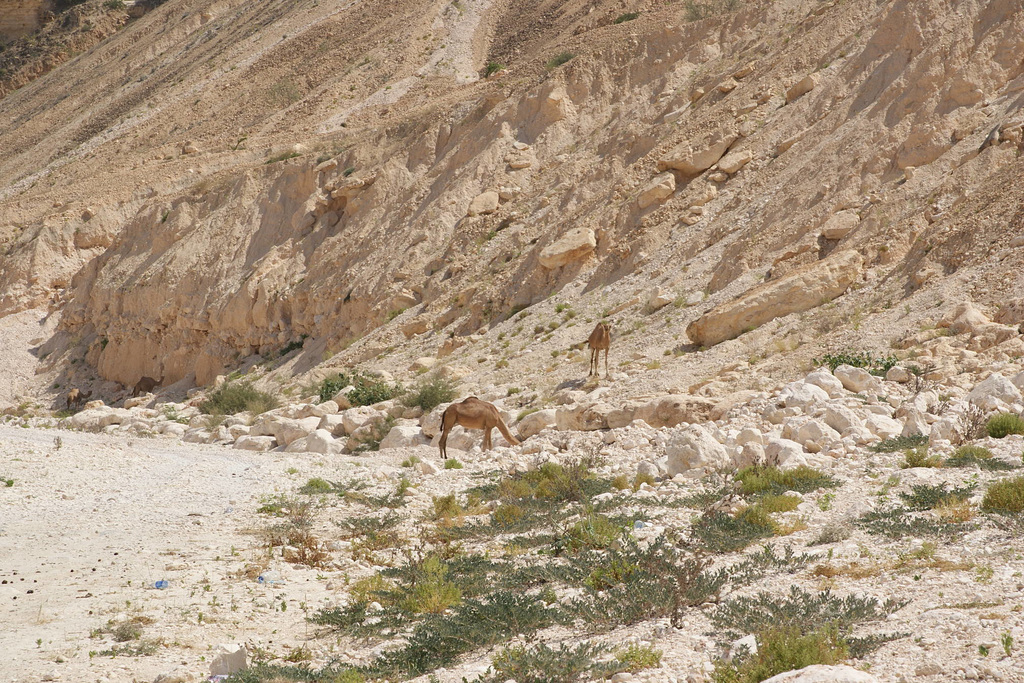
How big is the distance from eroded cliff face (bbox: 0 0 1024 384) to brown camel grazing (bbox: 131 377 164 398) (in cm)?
34

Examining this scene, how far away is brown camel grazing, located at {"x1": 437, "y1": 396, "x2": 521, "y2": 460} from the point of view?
487 inches

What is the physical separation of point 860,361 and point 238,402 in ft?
44.4

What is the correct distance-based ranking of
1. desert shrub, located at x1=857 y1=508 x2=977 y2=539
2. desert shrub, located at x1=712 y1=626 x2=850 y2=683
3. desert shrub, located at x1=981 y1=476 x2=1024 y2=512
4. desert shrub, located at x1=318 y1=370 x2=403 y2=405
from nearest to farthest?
desert shrub, located at x1=712 y1=626 x2=850 y2=683 → desert shrub, located at x1=857 y1=508 x2=977 y2=539 → desert shrub, located at x1=981 y1=476 x2=1024 y2=512 → desert shrub, located at x1=318 y1=370 x2=403 y2=405

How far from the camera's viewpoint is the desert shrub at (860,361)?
12109mm

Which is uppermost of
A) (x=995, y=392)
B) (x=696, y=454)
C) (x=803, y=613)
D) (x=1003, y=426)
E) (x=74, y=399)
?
(x=74, y=399)

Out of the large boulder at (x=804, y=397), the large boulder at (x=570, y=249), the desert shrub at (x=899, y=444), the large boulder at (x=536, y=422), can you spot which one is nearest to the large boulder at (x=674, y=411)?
the large boulder at (x=804, y=397)

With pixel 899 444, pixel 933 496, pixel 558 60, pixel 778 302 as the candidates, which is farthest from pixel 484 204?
pixel 933 496

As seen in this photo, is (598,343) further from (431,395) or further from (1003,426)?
(1003,426)

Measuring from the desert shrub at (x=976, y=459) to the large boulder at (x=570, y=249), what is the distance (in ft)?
41.2

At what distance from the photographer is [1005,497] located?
6777 millimetres

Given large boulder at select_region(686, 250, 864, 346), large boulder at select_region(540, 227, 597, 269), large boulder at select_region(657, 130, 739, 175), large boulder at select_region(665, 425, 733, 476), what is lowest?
large boulder at select_region(665, 425, 733, 476)

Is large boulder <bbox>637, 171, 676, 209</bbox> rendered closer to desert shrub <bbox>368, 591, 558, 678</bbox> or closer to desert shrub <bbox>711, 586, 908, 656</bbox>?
desert shrub <bbox>368, 591, 558, 678</bbox>

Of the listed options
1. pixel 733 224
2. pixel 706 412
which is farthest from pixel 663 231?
pixel 706 412

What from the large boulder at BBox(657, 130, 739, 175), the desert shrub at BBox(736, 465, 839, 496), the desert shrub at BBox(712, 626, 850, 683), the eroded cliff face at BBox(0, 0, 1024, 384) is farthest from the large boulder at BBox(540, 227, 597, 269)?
the desert shrub at BBox(712, 626, 850, 683)
